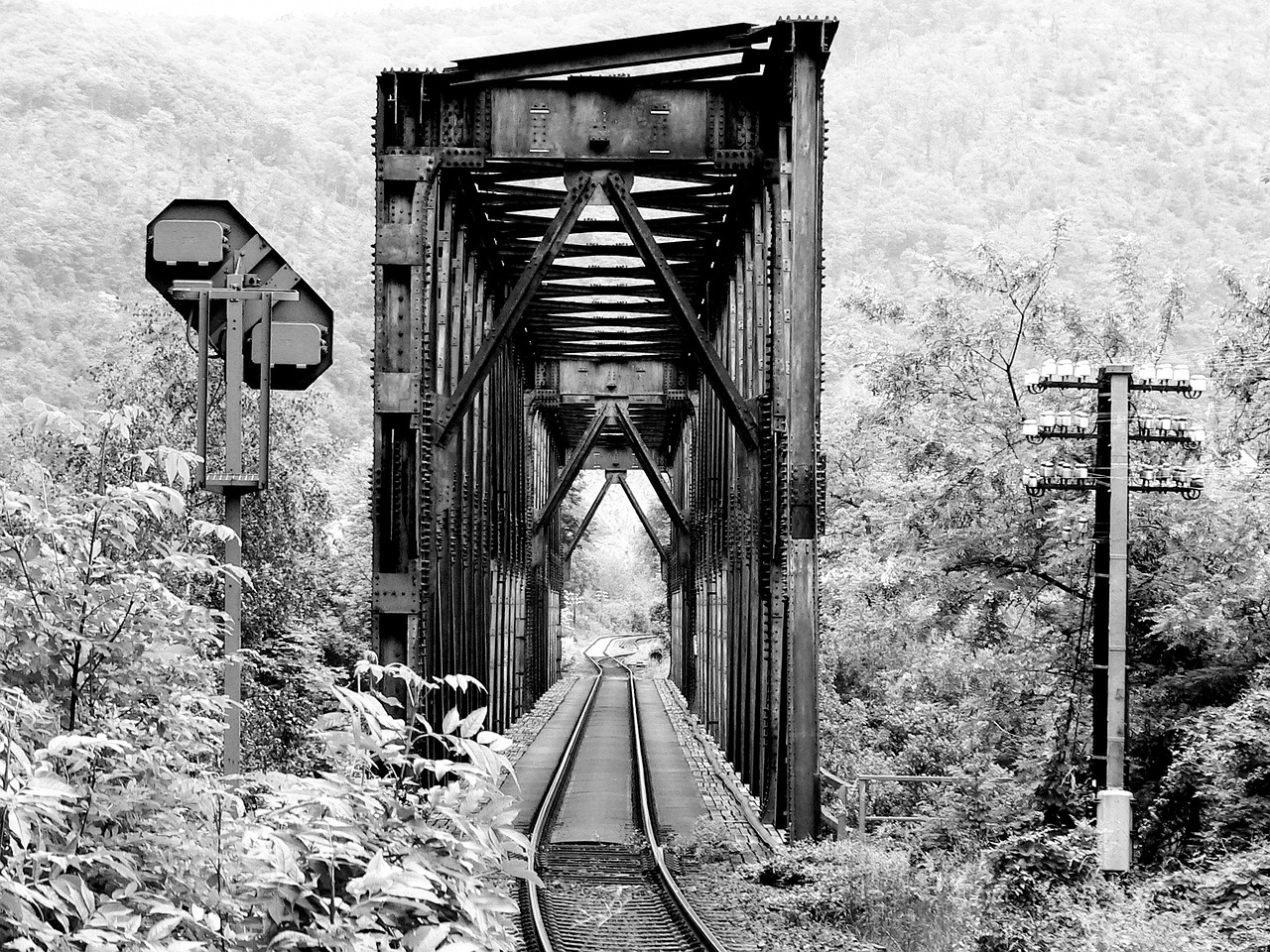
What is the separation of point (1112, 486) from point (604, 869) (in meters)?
6.26

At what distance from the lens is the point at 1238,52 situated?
469 ft

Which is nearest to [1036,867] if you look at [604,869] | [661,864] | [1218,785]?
[1218,785]

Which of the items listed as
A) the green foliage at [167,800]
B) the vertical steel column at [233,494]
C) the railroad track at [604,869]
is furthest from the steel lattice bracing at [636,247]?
the green foliage at [167,800]

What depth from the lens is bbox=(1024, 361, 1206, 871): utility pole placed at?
44.1 feet

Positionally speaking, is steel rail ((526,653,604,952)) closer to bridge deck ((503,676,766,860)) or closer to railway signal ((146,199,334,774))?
bridge deck ((503,676,766,860))

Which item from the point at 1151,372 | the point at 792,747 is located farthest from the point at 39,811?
the point at 1151,372

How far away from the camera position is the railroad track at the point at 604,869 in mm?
10203

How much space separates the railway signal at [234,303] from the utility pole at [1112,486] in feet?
29.0

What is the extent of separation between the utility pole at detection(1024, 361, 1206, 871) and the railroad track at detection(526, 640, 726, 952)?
4364mm

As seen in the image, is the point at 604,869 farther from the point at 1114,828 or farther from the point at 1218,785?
the point at 1218,785

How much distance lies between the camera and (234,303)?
7.61 m

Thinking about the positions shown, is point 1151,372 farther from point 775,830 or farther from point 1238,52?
point 1238,52

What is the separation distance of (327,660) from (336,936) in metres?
21.1

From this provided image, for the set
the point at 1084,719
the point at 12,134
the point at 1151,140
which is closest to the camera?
the point at 1084,719
